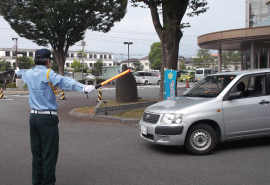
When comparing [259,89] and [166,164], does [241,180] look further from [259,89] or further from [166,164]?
[259,89]

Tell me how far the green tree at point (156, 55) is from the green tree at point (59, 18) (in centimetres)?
4937

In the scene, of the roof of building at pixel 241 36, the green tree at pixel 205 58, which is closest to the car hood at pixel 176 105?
the roof of building at pixel 241 36

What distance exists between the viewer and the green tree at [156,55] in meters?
77.4

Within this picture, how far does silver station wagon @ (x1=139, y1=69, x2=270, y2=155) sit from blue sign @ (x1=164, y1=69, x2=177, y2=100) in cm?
344

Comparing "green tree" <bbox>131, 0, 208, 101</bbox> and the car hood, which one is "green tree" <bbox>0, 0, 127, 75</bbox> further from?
the car hood

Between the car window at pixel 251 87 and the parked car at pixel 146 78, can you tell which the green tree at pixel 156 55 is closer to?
the parked car at pixel 146 78

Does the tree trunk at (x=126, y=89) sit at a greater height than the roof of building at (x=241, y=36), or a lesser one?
lesser

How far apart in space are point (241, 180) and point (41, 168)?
9.58 feet

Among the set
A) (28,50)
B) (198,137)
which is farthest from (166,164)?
(28,50)

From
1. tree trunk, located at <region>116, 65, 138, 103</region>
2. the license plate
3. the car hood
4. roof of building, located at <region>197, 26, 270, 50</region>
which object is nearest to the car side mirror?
the car hood

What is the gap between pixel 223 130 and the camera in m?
5.86

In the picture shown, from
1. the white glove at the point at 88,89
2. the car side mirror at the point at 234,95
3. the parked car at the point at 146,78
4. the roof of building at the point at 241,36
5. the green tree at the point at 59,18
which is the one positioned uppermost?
the green tree at the point at 59,18

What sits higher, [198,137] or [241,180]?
[198,137]

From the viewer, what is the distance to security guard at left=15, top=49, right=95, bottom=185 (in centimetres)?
370
